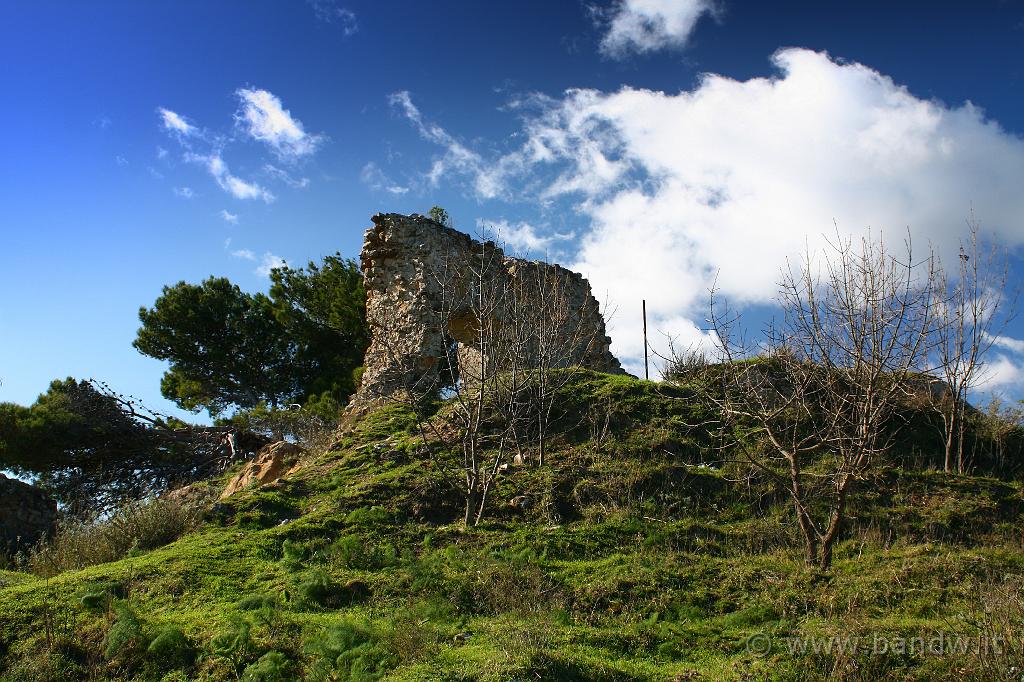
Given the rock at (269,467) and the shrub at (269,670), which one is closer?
the shrub at (269,670)

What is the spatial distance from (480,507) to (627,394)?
14.3 ft

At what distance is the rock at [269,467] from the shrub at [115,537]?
2.30 meters

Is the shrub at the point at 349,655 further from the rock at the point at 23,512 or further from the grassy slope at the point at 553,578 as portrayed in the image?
the rock at the point at 23,512

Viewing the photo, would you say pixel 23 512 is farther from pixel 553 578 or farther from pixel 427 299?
pixel 553 578

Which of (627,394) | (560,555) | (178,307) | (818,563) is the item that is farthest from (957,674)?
(178,307)

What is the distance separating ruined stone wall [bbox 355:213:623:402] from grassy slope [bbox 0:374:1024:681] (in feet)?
13.0

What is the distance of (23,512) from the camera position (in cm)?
1290

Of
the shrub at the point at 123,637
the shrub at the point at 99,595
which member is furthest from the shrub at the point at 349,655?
the shrub at the point at 99,595

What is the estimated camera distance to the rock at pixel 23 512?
1202cm

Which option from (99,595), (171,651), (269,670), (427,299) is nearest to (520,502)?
(269,670)

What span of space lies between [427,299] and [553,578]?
9255mm

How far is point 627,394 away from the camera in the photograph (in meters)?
12.8

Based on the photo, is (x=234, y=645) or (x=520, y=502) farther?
(x=520, y=502)

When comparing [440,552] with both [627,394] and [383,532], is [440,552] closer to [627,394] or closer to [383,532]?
[383,532]
